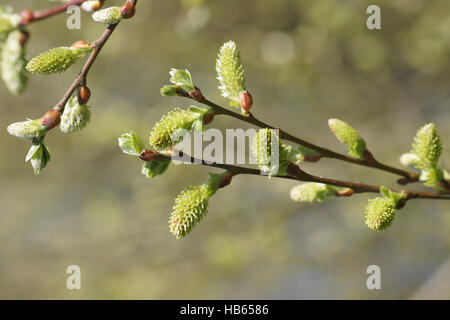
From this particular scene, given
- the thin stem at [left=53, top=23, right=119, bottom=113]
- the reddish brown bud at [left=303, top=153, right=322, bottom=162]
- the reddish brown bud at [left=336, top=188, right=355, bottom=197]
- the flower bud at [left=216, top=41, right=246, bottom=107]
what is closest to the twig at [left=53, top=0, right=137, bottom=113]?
the thin stem at [left=53, top=23, right=119, bottom=113]

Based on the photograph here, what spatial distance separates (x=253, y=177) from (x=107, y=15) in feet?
7.77

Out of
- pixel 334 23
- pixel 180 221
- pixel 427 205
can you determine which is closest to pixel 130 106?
pixel 334 23

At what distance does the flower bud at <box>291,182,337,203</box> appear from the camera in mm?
1125

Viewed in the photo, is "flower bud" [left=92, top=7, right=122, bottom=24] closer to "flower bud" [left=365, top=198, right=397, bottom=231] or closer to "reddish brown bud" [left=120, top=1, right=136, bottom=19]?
"reddish brown bud" [left=120, top=1, right=136, bottom=19]

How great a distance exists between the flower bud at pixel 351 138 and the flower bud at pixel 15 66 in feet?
2.22

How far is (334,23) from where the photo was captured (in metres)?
2.81

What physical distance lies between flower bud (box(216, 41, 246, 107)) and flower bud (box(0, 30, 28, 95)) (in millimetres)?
384

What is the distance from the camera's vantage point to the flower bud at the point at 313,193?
3.69 feet

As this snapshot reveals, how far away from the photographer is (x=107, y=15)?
3.06ft

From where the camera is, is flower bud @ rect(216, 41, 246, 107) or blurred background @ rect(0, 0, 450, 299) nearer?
flower bud @ rect(216, 41, 246, 107)

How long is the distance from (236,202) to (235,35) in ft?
3.71

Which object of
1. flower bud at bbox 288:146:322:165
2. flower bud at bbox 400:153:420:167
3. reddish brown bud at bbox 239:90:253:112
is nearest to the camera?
reddish brown bud at bbox 239:90:253:112

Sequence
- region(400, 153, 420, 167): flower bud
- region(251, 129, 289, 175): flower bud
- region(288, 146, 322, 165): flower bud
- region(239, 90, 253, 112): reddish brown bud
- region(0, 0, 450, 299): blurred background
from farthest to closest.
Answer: region(0, 0, 450, 299): blurred background, region(400, 153, 420, 167): flower bud, region(288, 146, 322, 165): flower bud, region(239, 90, 253, 112): reddish brown bud, region(251, 129, 289, 175): flower bud

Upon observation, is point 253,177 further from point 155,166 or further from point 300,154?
point 155,166
